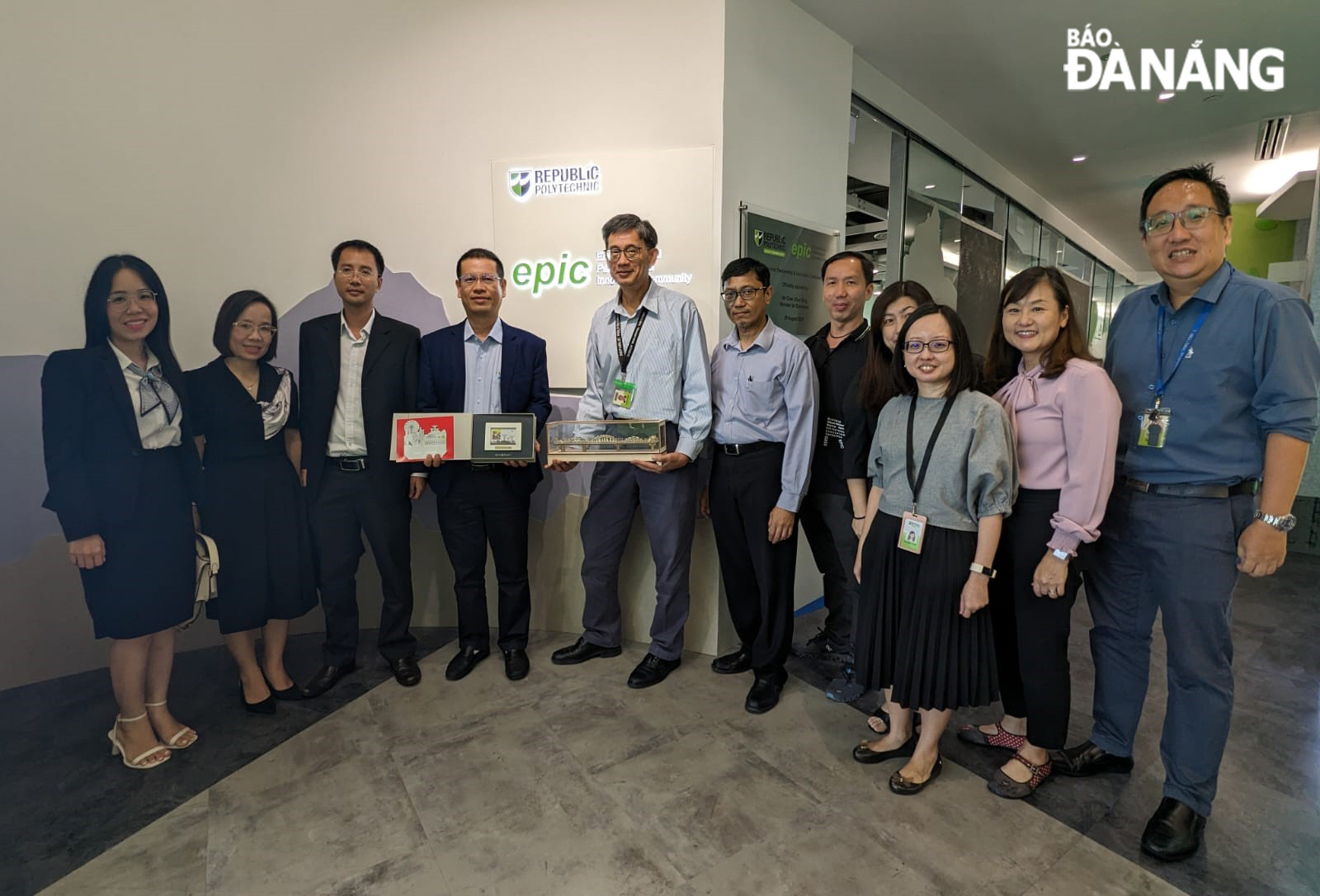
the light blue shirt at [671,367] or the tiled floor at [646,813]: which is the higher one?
the light blue shirt at [671,367]

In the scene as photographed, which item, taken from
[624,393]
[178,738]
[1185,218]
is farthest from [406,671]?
[1185,218]

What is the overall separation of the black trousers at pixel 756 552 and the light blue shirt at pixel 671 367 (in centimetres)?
20

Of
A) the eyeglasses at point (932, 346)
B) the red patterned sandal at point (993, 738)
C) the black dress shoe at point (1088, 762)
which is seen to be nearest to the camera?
the eyeglasses at point (932, 346)

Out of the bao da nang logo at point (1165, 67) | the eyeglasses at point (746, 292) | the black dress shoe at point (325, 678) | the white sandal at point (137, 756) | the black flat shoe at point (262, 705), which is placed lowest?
the black dress shoe at point (325, 678)

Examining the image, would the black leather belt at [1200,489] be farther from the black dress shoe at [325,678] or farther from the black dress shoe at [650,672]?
Result: the black dress shoe at [325,678]

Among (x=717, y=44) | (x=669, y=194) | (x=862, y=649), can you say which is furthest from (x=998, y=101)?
(x=862, y=649)

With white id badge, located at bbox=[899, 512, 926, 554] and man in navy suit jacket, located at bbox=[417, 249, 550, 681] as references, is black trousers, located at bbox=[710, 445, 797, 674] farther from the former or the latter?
man in navy suit jacket, located at bbox=[417, 249, 550, 681]

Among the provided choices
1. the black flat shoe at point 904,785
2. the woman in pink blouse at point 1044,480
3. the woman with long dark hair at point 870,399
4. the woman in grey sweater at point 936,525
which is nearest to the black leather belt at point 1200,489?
the woman in pink blouse at point 1044,480

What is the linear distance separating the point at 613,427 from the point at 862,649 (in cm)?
125

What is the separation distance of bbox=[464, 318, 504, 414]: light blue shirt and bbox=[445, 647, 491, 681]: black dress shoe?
3.74 feet

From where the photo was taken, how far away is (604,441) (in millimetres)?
2518

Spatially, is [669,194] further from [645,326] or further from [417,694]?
[417,694]

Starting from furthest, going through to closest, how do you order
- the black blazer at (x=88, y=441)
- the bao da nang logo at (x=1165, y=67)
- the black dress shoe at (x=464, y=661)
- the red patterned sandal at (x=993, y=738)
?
the bao da nang logo at (x=1165, y=67), the black dress shoe at (x=464, y=661), the red patterned sandal at (x=993, y=738), the black blazer at (x=88, y=441)

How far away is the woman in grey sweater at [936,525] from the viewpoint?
1877 millimetres
